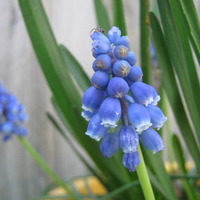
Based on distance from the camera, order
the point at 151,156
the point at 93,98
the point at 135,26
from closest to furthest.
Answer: the point at 93,98 < the point at 151,156 < the point at 135,26

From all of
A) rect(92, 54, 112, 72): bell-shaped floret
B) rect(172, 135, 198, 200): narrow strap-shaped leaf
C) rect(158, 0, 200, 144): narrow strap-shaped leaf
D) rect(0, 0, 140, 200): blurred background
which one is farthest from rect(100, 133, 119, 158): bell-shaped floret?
rect(0, 0, 140, 200): blurred background

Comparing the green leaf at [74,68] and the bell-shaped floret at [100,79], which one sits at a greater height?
the green leaf at [74,68]

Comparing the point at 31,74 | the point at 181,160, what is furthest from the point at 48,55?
the point at 31,74

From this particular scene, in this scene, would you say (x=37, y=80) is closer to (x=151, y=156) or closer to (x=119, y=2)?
(x=119, y=2)

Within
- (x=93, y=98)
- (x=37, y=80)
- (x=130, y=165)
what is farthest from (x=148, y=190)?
(x=37, y=80)

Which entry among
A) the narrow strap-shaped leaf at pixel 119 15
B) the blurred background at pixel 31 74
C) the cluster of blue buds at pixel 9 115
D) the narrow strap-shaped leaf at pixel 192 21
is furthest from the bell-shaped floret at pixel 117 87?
the blurred background at pixel 31 74

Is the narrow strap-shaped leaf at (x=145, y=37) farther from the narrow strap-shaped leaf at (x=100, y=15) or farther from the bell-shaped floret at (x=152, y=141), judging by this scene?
the bell-shaped floret at (x=152, y=141)
